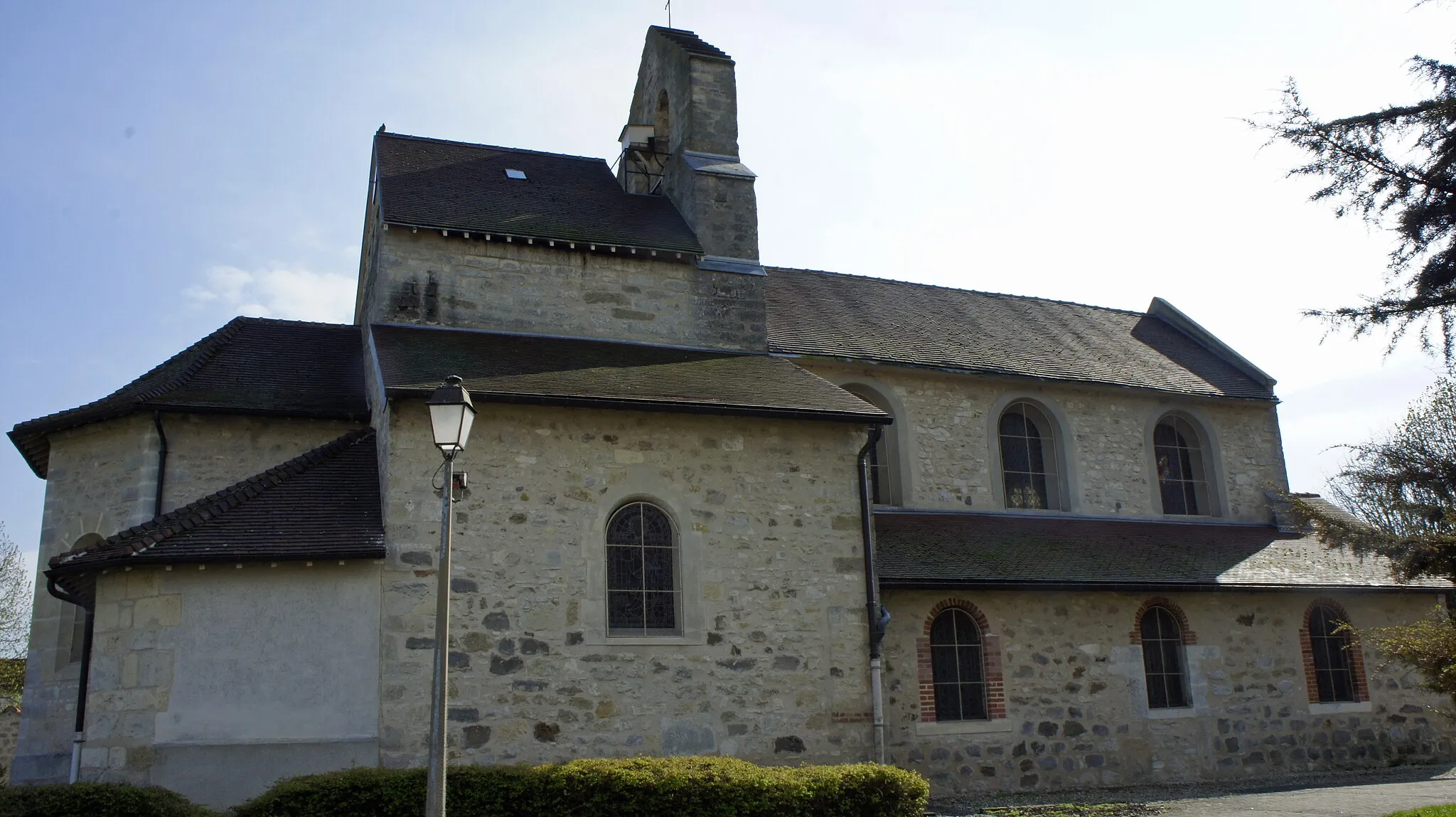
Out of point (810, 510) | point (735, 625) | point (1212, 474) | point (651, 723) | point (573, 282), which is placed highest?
point (573, 282)

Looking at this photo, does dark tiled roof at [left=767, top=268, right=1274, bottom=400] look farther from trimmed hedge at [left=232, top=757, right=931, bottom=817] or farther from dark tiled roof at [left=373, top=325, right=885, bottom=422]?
trimmed hedge at [left=232, top=757, right=931, bottom=817]

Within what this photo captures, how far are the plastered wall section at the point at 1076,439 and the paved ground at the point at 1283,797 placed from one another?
15.1 feet

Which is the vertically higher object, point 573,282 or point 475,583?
point 573,282

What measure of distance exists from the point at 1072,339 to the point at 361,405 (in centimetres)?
1268

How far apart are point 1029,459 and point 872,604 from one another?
619 centimetres

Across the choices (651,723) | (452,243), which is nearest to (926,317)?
(452,243)

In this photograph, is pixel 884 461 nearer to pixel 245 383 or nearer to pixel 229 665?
pixel 245 383

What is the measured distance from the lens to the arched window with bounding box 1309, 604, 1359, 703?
18.1 metres

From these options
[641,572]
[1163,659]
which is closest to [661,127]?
[641,572]

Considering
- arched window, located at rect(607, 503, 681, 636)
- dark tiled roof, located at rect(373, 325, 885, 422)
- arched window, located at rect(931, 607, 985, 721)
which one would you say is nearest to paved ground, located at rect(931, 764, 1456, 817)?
arched window, located at rect(931, 607, 985, 721)

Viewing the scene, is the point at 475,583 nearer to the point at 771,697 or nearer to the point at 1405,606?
the point at 771,697

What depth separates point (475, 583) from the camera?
12.7 m

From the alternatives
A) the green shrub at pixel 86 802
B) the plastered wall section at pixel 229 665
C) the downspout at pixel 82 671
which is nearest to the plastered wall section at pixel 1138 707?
the plastered wall section at pixel 229 665

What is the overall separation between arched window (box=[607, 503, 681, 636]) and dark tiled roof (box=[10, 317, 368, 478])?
4.26m
